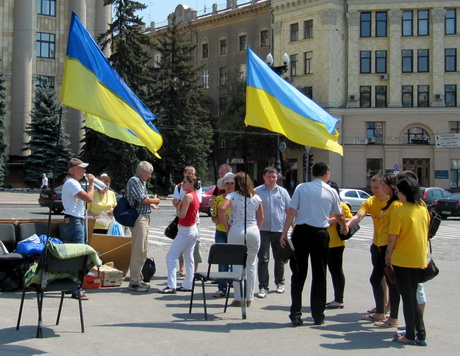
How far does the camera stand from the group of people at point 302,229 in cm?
730

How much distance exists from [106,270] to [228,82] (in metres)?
54.9

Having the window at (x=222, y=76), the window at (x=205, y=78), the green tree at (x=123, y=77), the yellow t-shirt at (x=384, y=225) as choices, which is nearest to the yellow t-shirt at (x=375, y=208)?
the yellow t-shirt at (x=384, y=225)

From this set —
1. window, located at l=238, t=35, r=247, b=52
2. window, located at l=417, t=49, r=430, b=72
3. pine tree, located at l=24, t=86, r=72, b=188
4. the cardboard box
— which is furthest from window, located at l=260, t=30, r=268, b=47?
the cardboard box

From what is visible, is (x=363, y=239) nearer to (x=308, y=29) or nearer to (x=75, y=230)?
(x=75, y=230)

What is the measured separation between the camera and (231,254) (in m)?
8.59

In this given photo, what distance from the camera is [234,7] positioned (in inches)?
2559

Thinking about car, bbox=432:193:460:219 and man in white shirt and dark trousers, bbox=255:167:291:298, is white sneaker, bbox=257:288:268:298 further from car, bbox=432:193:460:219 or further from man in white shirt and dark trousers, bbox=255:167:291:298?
car, bbox=432:193:460:219

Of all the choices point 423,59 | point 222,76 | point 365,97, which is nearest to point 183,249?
point 365,97

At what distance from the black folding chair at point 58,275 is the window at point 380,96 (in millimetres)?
51065

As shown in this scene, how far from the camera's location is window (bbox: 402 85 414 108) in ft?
182

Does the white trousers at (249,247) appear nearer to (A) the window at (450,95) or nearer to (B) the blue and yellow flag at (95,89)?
(B) the blue and yellow flag at (95,89)

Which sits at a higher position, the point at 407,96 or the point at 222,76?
the point at 222,76

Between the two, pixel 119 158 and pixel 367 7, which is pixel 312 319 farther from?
pixel 367 7

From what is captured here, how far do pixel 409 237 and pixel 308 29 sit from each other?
52551 millimetres
